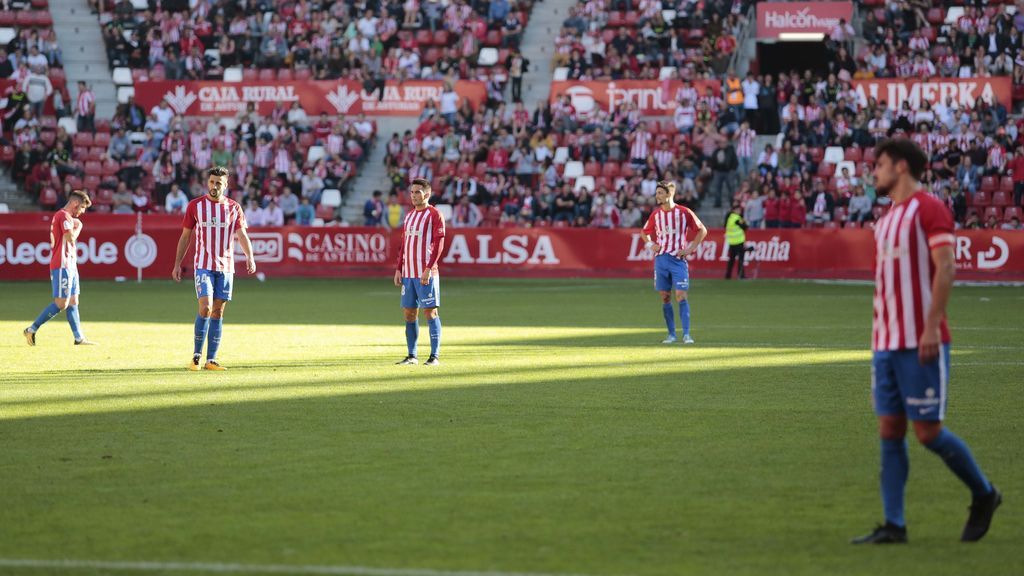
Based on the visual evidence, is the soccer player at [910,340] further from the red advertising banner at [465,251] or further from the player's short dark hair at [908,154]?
the red advertising banner at [465,251]

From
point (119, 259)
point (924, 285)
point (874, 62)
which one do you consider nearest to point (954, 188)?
point (874, 62)

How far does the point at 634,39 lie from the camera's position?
41.8 m

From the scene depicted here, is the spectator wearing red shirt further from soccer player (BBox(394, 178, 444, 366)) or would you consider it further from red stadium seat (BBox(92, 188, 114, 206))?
soccer player (BBox(394, 178, 444, 366))

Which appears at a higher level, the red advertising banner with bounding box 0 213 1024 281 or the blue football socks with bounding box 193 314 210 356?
the blue football socks with bounding box 193 314 210 356

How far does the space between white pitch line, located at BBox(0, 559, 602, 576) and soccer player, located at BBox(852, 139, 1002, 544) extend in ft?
6.30

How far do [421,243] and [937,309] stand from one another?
9.23 metres

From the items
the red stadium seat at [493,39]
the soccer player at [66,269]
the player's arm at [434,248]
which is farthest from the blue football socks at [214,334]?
the red stadium seat at [493,39]

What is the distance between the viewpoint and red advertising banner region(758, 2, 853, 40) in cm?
4022

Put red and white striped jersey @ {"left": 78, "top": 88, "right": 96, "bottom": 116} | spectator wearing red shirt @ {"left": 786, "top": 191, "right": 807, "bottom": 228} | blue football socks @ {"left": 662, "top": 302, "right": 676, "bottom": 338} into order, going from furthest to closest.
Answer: red and white striped jersey @ {"left": 78, "top": 88, "right": 96, "bottom": 116} → spectator wearing red shirt @ {"left": 786, "top": 191, "right": 807, "bottom": 228} → blue football socks @ {"left": 662, "top": 302, "right": 676, "bottom": 338}

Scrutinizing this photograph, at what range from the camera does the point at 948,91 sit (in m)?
37.8

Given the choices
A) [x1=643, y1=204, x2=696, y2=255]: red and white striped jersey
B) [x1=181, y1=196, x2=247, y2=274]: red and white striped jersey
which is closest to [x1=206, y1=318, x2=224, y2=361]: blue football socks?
[x1=181, y1=196, x2=247, y2=274]: red and white striped jersey

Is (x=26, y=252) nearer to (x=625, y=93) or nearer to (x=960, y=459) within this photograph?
(x=625, y=93)

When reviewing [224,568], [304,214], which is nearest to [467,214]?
[304,214]

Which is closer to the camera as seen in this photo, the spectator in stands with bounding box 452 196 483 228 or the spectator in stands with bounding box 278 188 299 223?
the spectator in stands with bounding box 452 196 483 228
